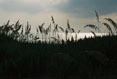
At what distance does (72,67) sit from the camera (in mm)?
5965

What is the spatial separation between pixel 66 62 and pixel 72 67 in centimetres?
17

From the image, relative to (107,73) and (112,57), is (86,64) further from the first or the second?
(112,57)

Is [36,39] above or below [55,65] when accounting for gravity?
Result: above

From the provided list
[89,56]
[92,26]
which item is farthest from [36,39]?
[89,56]

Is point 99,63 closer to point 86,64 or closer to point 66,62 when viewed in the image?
Result: point 86,64

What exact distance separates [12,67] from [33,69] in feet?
1.40

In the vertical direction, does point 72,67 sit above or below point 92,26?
below

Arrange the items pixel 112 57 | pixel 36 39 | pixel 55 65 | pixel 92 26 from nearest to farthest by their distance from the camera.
→ pixel 55 65, pixel 112 57, pixel 92 26, pixel 36 39

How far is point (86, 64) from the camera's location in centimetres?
618

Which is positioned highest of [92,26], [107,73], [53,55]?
[92,26]

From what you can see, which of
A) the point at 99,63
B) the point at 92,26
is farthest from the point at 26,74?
the point at 92,26

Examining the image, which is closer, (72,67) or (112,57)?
(72,67)

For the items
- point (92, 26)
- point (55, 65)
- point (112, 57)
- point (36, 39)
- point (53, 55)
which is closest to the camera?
point (55, 65)

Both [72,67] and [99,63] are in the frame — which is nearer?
[72,67]
